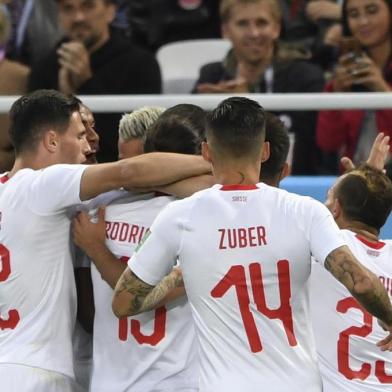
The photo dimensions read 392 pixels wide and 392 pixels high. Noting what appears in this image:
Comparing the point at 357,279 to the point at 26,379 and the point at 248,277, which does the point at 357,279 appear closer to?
the point at 248,277

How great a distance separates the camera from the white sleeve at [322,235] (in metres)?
4.89

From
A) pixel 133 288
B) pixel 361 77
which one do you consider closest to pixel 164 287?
pixel 133 288

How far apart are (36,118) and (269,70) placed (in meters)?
2.67

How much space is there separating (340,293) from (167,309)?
704 millimetres

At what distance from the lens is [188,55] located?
9516 mm

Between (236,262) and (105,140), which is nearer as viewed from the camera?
(236,262)

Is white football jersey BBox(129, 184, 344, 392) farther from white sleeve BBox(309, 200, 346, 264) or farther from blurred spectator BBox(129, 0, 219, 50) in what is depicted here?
blurred spectator BBox(129, 0, 219, 50)

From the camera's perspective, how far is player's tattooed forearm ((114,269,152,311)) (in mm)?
5152

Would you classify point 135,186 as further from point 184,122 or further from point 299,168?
point 299,168

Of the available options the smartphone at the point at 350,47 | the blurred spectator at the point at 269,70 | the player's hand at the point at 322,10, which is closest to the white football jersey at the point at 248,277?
the blurred spectator at the point at 269,70

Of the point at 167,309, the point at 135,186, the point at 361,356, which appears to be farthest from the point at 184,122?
the point at 361,356

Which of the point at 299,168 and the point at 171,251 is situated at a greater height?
the point at 171,251

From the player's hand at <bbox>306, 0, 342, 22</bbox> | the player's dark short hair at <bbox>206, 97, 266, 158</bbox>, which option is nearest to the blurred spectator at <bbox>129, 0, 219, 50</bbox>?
the player's hand at <bbox>306, 0, 342, 22</bbox>

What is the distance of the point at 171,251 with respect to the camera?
16.7 feet
